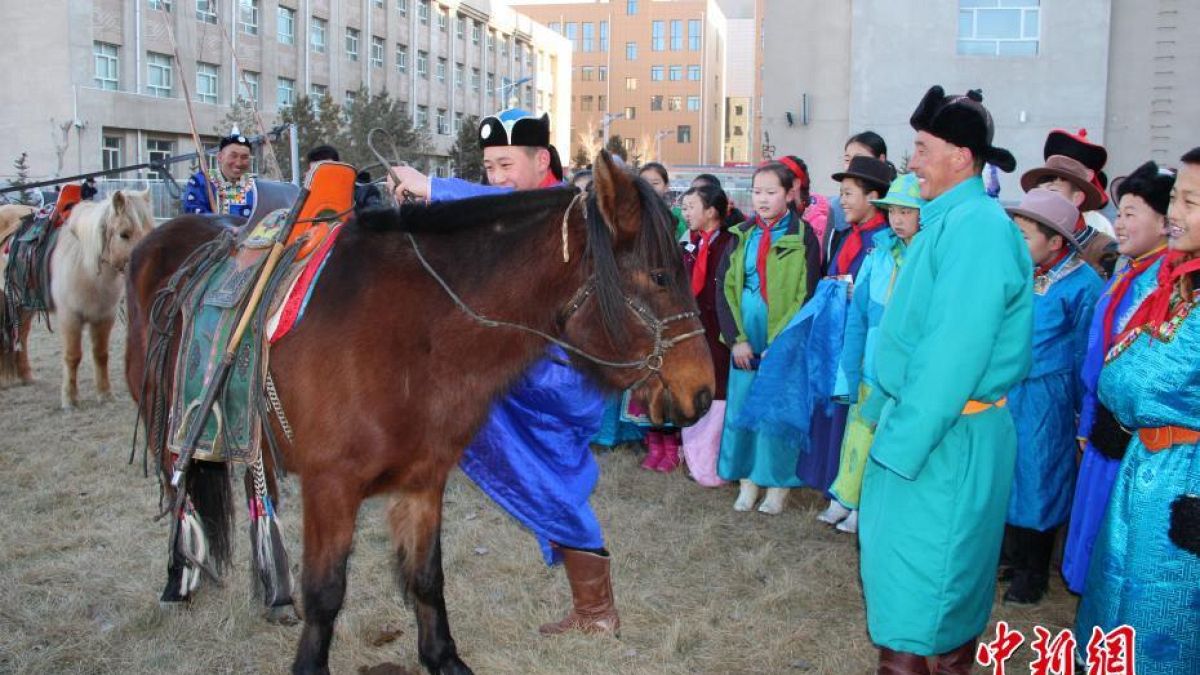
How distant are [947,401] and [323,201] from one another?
8.01 ft

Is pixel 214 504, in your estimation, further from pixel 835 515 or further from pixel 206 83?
pixel 206 83

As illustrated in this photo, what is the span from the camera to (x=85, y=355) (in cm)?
1145

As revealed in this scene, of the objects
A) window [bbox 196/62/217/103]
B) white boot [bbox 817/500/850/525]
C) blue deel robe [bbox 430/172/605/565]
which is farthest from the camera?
window [bbox 196/62/217/103]

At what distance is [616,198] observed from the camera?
2.82 m

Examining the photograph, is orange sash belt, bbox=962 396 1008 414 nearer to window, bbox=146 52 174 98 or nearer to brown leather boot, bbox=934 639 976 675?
brown leather boot, bbox=934 639 976 675

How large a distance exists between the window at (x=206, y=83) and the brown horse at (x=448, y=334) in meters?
37.3

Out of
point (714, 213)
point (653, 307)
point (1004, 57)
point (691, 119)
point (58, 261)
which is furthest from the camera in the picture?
point (691, 119)

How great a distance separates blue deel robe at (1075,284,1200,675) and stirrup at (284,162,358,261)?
2.85 metres

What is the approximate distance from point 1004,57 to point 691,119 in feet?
209

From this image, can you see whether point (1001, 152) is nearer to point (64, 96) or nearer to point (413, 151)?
point (413, 151)

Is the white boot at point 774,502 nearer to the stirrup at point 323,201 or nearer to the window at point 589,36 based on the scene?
the stirrup at point 323,201

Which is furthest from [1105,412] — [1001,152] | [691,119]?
[691,119]

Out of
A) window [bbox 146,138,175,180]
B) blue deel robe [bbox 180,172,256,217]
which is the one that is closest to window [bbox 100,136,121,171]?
window [bbox 146,138,175,180]

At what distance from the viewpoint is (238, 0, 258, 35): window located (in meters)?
37.8
